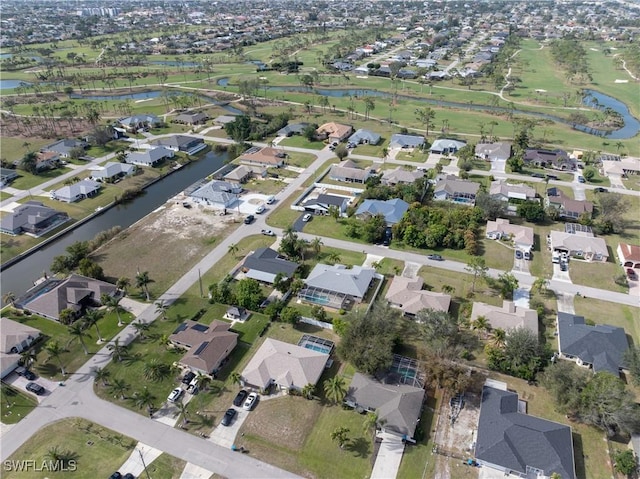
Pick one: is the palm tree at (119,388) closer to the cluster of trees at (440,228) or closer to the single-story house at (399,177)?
the cluster of trees at (440,228)

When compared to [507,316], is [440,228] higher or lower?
higher

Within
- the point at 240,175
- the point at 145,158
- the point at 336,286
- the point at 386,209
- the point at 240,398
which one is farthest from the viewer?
the point at 145,158

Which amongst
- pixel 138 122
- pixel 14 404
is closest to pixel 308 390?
pixel 14 404

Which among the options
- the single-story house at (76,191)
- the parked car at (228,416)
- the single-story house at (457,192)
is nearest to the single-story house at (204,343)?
the parked car at (228,416)

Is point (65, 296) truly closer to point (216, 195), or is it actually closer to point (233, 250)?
point (233, 250)

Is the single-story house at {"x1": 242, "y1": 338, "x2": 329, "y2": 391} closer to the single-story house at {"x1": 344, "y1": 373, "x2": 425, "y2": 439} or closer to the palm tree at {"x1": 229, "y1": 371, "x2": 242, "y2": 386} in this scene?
the palm tree at {"x1": 229, "y1": 371, "x2": 242, "y2": 386}

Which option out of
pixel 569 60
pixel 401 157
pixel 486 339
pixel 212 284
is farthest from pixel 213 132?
pixel 569 60
